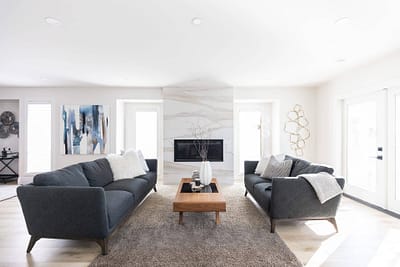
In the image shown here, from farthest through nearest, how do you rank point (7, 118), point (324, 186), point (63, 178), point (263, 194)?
point (7, 118) < point (263, 194) < point (324, 186) < point (63, 178)

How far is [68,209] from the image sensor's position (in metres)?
2.17

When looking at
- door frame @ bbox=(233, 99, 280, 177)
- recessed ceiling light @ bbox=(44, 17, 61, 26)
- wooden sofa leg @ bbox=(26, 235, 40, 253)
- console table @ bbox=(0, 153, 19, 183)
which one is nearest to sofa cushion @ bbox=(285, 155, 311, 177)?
door frame @ bbox=(233, 99, 280, 177)

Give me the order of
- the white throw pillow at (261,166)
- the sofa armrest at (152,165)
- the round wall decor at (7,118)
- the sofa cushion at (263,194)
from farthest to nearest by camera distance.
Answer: the round wall decor at (7,118), the sofa armrest at (152,165), the white throw pillow at (261,166), the sofa cushion at (263,194)

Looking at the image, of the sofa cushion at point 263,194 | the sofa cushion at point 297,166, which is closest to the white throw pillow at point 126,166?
the sofa cushion at point 263,194

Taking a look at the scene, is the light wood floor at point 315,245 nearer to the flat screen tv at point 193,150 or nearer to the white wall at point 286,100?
the white wall at point 286,100

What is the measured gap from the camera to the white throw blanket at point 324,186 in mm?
2607

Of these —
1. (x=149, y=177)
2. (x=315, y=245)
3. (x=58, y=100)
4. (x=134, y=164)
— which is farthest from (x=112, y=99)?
(x=315, y=245)

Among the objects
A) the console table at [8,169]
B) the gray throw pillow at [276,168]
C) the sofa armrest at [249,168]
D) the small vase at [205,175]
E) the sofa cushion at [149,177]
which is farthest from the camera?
the console table at [8,169]

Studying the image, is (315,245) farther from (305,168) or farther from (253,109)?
(253,109)

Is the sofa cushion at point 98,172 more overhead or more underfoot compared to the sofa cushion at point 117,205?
more overhead

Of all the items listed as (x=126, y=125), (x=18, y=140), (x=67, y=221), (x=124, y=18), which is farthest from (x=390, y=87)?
(x=18, y=140)

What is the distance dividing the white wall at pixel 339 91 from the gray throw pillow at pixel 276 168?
1.83m

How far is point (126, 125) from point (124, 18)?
4074 mm

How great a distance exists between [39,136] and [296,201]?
6.00 m
